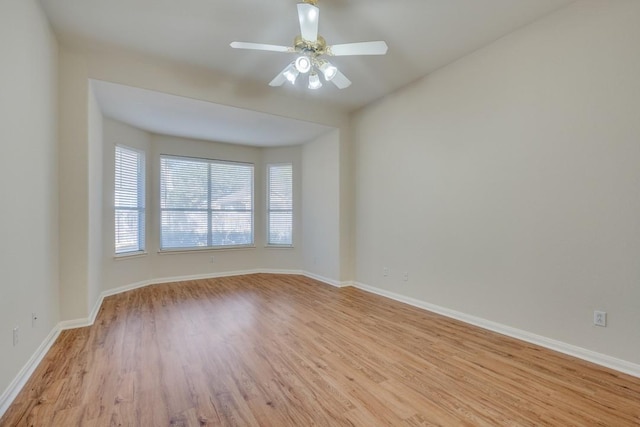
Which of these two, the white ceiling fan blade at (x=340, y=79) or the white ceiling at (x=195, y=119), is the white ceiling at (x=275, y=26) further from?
the white ceiling at (x=195, y=119)

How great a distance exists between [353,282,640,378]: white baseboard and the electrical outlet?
23 cm

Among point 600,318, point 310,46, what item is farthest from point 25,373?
point 600,318

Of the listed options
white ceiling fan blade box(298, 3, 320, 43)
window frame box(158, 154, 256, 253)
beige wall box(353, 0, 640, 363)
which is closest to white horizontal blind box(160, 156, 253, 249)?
window frame box(158, 154, 256, 253)

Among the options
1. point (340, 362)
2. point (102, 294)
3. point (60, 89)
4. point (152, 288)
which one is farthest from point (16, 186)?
point (152, 288)

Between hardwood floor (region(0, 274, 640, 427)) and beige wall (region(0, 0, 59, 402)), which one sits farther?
beige wall (region(0, 0, 59, 402))

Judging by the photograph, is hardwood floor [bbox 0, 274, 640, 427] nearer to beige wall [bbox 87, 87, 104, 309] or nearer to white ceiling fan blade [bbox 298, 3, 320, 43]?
beige wall [bbox 87, 87, 104, 309]

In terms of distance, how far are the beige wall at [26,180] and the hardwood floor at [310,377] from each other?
40 cm

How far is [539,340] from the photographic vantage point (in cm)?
267

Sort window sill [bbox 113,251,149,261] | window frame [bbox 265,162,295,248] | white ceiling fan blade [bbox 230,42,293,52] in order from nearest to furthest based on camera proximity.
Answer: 1. white ceiling fan blade [bbox 230,42,293,52]
2. window sill [bbox 113,251,149,261]
3. window frame [bbox 265,162,295,248]

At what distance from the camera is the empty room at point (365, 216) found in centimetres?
193

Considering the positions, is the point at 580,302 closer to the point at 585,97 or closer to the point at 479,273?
the point at 479,273

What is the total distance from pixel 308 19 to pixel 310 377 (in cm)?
266

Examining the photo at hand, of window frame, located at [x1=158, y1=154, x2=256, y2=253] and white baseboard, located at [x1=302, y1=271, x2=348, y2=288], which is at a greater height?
window frame, located at [x1=158, y1=154, x2=256, y2=253]

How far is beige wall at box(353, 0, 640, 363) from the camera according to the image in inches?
A: 89.0
